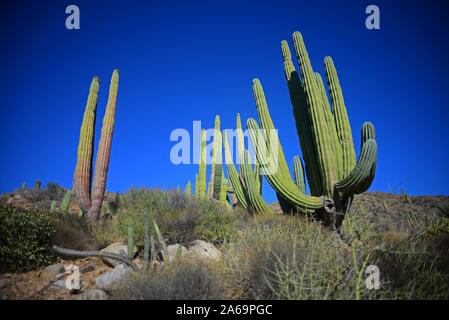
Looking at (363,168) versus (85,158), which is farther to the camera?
(85,158)

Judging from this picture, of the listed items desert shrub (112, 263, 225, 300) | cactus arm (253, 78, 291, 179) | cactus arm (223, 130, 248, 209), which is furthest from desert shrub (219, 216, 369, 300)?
cactus arm (223, 130, 248, 209)

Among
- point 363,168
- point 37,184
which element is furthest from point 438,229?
point 37,184

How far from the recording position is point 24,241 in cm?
423

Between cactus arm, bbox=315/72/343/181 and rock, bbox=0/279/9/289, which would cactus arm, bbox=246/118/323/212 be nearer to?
cactus arm, bbox=315/72/343/181

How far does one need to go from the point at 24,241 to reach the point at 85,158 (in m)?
4.06

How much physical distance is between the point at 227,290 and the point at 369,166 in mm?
4034

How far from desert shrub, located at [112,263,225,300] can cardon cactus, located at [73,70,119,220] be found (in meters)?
5.35

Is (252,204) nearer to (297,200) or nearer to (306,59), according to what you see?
(297,200)

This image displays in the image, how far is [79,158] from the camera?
7.88m

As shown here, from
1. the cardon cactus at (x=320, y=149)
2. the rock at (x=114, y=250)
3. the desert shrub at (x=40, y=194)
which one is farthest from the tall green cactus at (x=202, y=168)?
the desert shrub at (x=40, y=194)

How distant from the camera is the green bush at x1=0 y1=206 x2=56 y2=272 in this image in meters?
3.99

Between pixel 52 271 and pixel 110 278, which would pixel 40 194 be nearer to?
pixel 52 271

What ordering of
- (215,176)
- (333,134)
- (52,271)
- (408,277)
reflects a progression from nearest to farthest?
(408,277)
(52,271)
(333,134)
(215,176)

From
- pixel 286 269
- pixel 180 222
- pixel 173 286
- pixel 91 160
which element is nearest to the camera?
pixel 173 286
